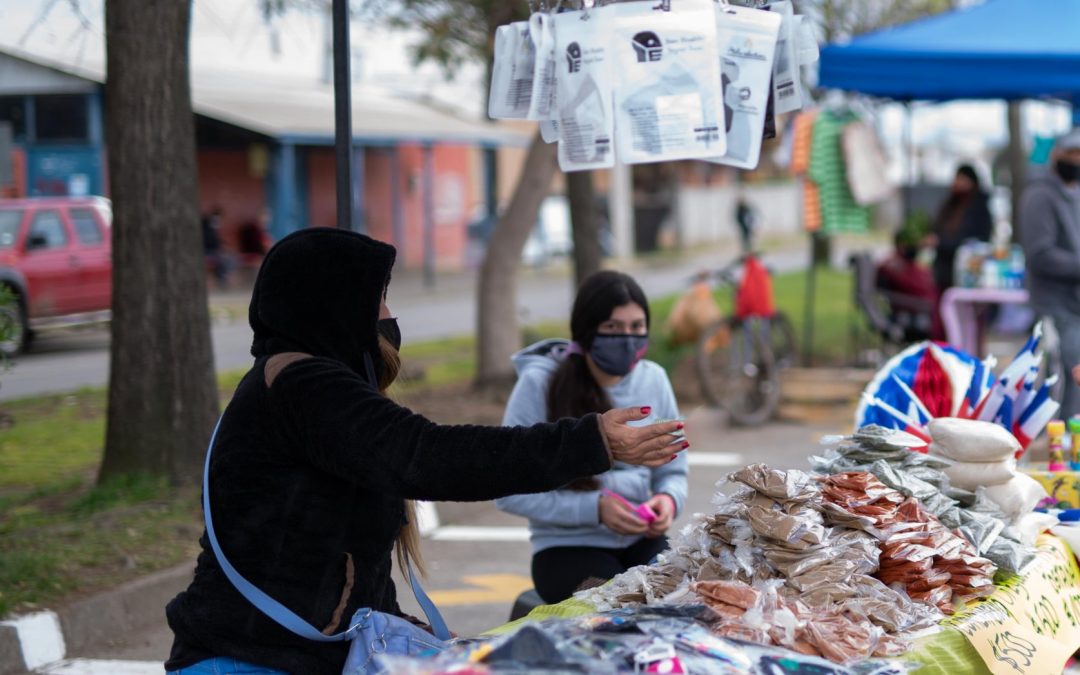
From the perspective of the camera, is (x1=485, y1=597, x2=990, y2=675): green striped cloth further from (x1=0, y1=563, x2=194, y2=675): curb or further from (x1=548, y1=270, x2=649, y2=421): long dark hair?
(x1=0, y1=563, x2=194, y2=675): curb

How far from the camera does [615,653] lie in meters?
2.40

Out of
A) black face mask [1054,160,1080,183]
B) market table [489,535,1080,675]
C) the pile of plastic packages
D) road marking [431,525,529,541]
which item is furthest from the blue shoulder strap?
black face mask [1054,160,1080,183]

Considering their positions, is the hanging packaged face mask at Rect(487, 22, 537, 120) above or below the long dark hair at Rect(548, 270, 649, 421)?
above

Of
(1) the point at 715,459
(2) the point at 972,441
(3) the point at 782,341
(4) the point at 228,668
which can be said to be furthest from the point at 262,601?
(3) the point at 782,341

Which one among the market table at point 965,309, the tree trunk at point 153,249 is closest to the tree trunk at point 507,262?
the market table at point 965,309

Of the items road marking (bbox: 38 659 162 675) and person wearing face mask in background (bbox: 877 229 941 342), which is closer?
road marking (bbox: 38 659 162 675)

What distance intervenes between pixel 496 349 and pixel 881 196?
394 centimetres

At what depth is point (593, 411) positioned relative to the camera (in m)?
4.46

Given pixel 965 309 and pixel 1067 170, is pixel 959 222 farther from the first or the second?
pixel 1067 170

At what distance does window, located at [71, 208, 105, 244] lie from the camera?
16.8 metres

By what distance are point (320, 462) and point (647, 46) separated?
168 centimetres

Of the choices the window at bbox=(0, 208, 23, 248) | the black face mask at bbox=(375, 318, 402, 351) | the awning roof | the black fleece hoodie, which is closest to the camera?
the black fleece hoodie

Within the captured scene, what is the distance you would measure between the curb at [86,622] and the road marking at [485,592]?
1.26 m

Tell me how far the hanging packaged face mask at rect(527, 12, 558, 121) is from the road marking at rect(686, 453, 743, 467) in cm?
582
